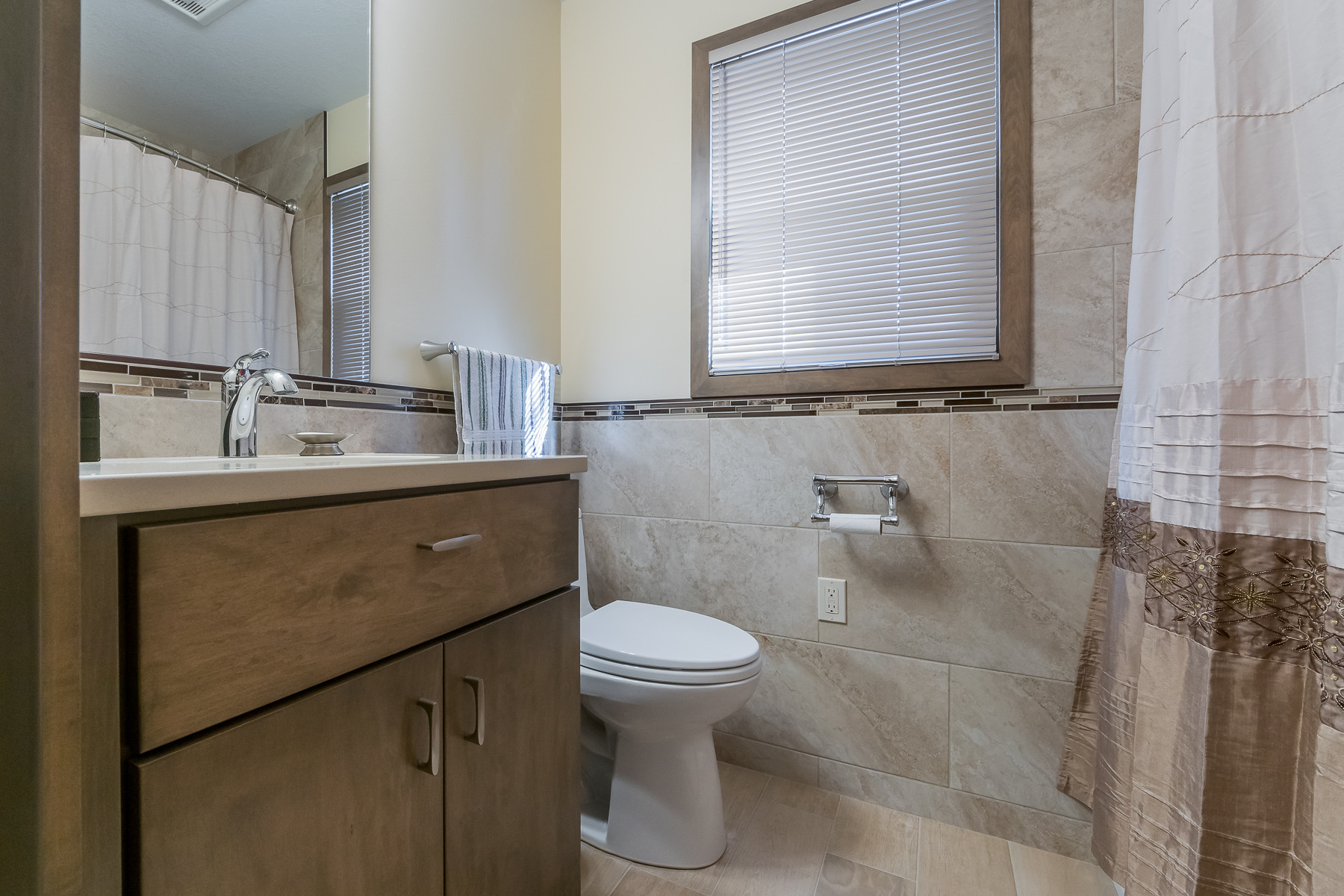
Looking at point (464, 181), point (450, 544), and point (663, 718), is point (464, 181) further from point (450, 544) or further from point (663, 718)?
point (663, 718)

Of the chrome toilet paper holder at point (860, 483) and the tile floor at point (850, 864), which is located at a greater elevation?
the chrome toilet paper holder at point (860, 483)

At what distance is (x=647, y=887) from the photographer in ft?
3.89

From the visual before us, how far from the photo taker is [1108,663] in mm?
1081

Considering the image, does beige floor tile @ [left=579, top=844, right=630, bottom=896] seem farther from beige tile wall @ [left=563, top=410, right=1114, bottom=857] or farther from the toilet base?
beige tile wall @ [left=563, top=410, right=1114, bottom=857]

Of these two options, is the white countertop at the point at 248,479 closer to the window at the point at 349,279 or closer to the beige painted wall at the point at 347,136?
the window at the point at 349,279

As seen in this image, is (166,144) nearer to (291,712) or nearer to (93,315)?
(93,315)

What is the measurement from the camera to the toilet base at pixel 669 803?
1.24 meters

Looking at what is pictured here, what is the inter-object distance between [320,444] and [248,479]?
2.04 ft

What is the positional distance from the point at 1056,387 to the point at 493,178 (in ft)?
5.17

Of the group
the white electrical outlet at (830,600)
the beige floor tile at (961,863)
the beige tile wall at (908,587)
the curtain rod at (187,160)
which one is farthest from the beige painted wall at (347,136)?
the beige floor tile at (961,863)

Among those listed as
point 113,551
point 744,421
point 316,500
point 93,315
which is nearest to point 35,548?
point 113,551

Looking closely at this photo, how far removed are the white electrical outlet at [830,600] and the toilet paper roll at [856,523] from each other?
180 mm

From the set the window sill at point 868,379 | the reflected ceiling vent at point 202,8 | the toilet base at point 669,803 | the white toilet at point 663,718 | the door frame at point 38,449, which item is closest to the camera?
the door frame at point 38,449

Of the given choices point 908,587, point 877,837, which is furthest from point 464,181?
point 877,837
